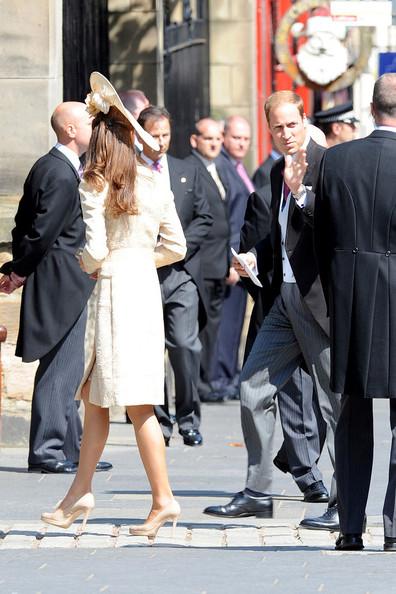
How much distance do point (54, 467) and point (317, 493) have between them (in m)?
1.73

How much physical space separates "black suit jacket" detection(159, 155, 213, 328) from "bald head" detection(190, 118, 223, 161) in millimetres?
1903

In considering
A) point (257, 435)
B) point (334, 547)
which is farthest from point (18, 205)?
point (334, 547)

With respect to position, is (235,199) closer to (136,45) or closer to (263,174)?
(263,174)

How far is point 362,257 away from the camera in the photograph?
7.27 meters

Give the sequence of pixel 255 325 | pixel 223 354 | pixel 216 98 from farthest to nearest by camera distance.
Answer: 1. pixel 216 98
2. pixel 223 354
3. pixel 255 325

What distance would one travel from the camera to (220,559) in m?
7.38

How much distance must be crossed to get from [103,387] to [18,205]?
3.20 metres

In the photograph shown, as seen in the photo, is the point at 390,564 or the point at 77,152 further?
the point at 77,152

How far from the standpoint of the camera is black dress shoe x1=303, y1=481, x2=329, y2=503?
30.0ft

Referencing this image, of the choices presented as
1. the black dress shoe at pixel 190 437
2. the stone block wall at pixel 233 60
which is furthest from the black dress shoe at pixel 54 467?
the stone block wall at pixel 233 60

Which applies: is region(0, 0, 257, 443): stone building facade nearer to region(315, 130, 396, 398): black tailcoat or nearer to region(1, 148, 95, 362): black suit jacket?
region(1, 148, 95, 362): black suit jacket

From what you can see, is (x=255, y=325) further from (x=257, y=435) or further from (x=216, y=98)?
(x=216, y=98)

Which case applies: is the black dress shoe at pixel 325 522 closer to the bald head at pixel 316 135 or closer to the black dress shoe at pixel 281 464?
the black dress shoe at pixel 281 464

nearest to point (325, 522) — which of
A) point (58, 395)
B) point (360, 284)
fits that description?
point (360, 284)
